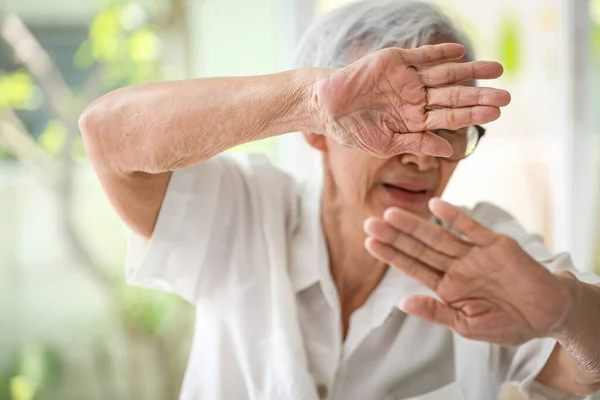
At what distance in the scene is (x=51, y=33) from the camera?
1.81 m

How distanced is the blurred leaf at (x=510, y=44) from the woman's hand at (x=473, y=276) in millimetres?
1432

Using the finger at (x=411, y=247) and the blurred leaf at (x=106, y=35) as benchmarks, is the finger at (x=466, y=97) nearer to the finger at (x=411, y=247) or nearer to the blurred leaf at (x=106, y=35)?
the finger at (x=411, y=247)

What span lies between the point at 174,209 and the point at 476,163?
→ 127 cm

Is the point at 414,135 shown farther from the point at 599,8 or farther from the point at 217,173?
the point at 599,8

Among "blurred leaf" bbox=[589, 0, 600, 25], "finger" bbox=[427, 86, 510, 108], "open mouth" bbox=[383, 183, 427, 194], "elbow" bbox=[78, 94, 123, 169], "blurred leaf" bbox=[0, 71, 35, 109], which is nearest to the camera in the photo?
"finger" bbox=[427, 86, 510, 108]

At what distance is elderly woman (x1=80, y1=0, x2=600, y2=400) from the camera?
747 millimetres

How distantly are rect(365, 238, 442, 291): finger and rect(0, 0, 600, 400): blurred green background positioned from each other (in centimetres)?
113

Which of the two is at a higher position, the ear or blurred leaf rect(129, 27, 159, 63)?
blurred leaf rect(129, 27, 159, 63)

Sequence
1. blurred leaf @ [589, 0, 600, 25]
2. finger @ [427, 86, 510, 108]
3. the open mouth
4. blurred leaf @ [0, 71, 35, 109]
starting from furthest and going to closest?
blurred leaf @ [589, 0, 600, 25], blurred leaf @ [0, 71, 35, 109], the open mouth, finger @ [427, 86, 510, 108]

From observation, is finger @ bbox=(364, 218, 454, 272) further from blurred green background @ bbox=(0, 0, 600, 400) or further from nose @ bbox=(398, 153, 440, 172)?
blurred green background @ bbox=(0, 0, 600, 400)

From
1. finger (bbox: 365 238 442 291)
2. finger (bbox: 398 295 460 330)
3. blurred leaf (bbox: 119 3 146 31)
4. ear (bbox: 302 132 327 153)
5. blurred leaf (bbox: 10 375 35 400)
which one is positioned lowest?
blurred leaf (bbox: 10 375 35 400)

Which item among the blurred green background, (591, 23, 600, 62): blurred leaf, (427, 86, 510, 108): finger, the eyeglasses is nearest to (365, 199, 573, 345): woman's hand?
(427, 86, 510, 108): finger

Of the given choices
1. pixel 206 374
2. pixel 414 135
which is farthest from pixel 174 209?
pixel 414 135

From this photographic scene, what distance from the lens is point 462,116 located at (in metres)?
0.74
